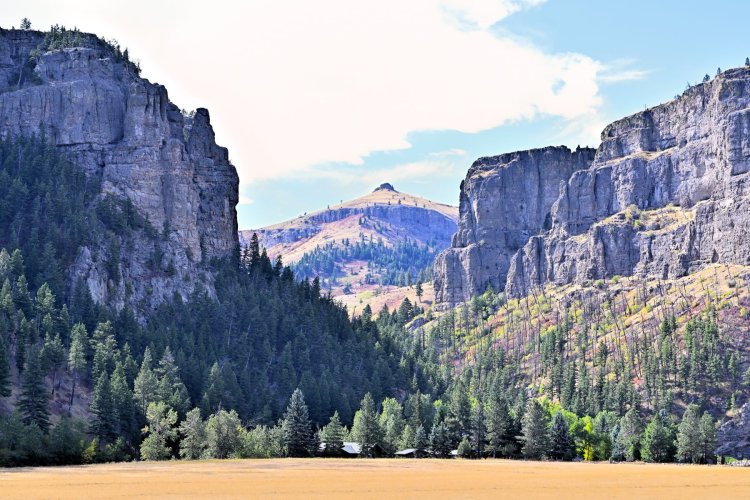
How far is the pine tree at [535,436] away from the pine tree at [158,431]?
2245 inches

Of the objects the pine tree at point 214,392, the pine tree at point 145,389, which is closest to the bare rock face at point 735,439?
the pine tree at point 214,392

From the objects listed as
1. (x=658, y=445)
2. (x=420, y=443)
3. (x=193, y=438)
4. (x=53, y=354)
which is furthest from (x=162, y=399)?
(x=658, y=445)

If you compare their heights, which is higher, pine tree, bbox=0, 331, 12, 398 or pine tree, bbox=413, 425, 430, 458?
pine tree, bbox=0, 331, 12, 398

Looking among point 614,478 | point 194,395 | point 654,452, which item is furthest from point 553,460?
point 194,395

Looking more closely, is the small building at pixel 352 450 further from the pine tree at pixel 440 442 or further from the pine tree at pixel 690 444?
the pine tree at pixel 690 444

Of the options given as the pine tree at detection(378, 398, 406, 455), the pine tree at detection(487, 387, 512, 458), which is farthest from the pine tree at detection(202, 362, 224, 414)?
the pine tree at detection(487, 387, 512, 458)

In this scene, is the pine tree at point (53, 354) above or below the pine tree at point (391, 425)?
above

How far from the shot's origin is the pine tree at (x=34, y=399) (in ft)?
449

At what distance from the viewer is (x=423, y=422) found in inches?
7116

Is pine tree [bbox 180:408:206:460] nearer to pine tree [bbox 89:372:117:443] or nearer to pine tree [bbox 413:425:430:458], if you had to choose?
pine tree [bbox 89:372:117:443]

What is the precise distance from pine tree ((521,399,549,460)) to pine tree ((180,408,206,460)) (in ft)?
177

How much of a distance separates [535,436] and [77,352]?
7349 centimetres

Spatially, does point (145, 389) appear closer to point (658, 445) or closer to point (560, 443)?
point (560, 443)

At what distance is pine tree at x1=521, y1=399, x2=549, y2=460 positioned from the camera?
166375 mm
